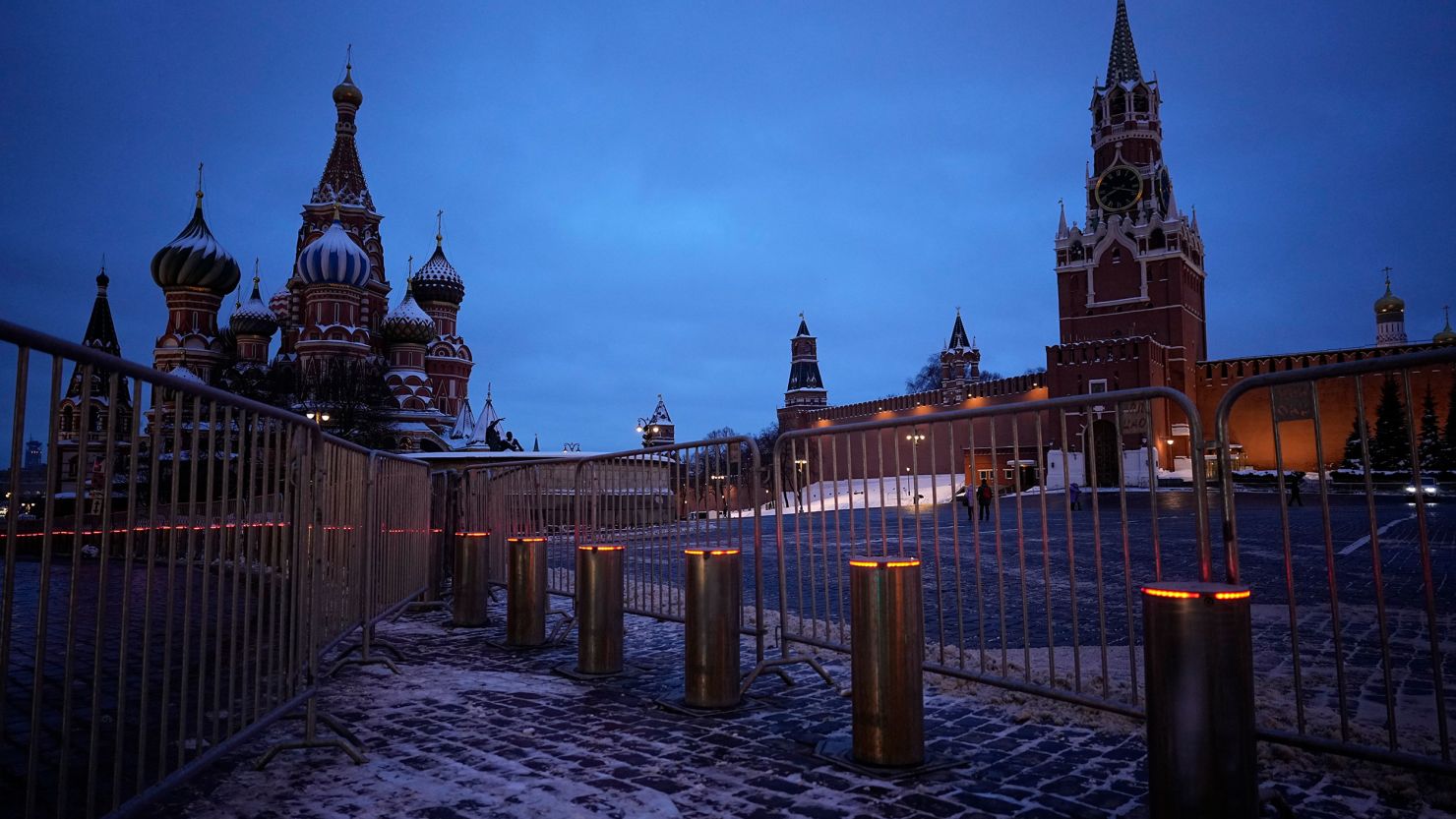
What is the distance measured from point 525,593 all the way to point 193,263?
1668 inches

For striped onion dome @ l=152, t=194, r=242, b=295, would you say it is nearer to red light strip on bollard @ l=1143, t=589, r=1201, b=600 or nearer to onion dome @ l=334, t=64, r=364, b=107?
onion dome @ l=334, t=64, r=364, b=107

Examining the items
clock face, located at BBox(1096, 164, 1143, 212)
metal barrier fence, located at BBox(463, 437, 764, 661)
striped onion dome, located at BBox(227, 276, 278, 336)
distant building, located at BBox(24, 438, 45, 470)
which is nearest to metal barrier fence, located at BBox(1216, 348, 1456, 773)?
metal barrier fence, located at BBox(463, 437, 764, 661)

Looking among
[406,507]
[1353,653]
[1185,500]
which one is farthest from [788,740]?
[1185,500]

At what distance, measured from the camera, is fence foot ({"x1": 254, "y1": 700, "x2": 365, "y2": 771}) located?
3856 millimetres

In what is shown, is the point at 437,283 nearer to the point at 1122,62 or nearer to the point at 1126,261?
the point at 1126,261

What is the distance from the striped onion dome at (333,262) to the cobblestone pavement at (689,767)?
3753 centimetres

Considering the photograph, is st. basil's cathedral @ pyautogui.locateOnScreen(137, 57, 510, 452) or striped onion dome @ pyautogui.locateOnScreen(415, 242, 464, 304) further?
striped onion dome @ pyautogui.locateOnScreen(415, 242, 464, 304)

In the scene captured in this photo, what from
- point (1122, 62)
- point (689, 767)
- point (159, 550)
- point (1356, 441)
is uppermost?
point (1122, 62)

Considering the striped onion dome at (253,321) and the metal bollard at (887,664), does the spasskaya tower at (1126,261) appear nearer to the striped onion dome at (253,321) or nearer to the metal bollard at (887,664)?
the striped onion dome at (253,321)

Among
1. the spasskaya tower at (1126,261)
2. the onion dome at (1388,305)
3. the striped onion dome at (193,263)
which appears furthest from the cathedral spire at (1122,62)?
the striped onion dome at (193,263)

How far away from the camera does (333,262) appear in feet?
127

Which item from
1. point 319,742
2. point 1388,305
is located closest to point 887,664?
point 319,742

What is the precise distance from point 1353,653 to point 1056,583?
4.50 metres

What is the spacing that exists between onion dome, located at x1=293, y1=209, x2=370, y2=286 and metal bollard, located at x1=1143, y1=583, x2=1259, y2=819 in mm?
40993
